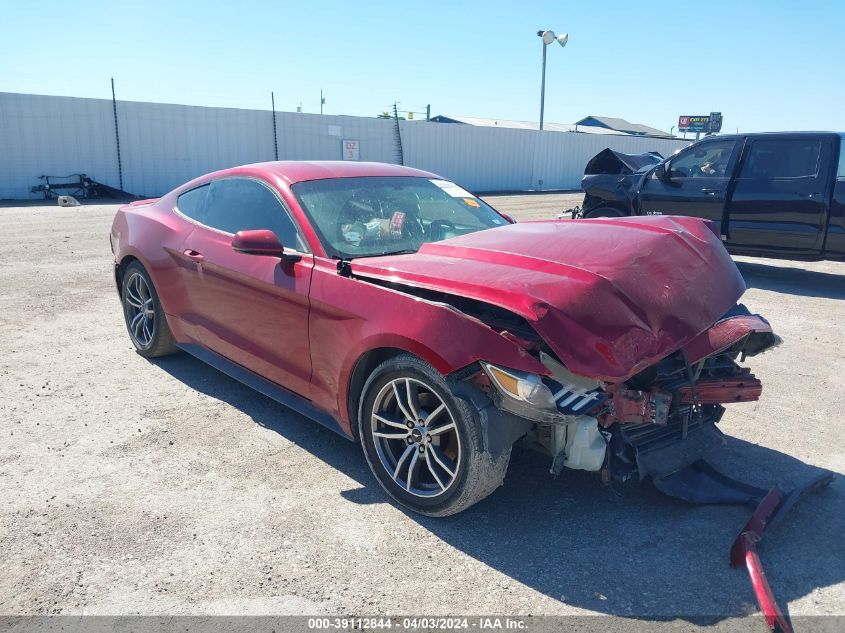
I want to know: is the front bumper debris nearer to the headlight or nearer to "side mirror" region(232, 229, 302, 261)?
the headlight

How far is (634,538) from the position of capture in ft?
9.63

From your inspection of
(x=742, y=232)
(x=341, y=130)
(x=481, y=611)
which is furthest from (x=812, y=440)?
(x=341, y=130)

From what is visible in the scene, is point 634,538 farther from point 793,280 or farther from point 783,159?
point 793,280

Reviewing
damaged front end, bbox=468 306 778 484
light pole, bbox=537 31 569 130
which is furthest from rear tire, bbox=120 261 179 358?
light pole, bbox=537 31 569 130

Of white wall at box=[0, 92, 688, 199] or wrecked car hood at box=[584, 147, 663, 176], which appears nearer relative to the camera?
wrecked car hood at box=[584, 147, 663, 176]

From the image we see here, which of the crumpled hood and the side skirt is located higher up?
the crumpled hood

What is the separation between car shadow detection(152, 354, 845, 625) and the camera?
2555 millimetres

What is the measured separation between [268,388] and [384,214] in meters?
1.27

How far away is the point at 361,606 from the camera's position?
249 cm

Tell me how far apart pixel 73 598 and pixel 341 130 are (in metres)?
23.7

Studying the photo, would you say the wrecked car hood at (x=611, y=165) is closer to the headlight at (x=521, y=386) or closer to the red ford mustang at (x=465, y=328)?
the red ford mustang at (x=465, y=328)

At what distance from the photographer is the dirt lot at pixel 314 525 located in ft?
8.36

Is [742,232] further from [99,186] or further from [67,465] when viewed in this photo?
[99,186]

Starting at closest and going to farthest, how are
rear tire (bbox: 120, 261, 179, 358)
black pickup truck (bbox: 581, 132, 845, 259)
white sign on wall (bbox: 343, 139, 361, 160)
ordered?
rear tire (bbox: 120, 261, 179, 358)
black pickup truck (bbox: 581, 132, 845, 259)
white sign on wall (bbox: 343, 139, 361, 160)
